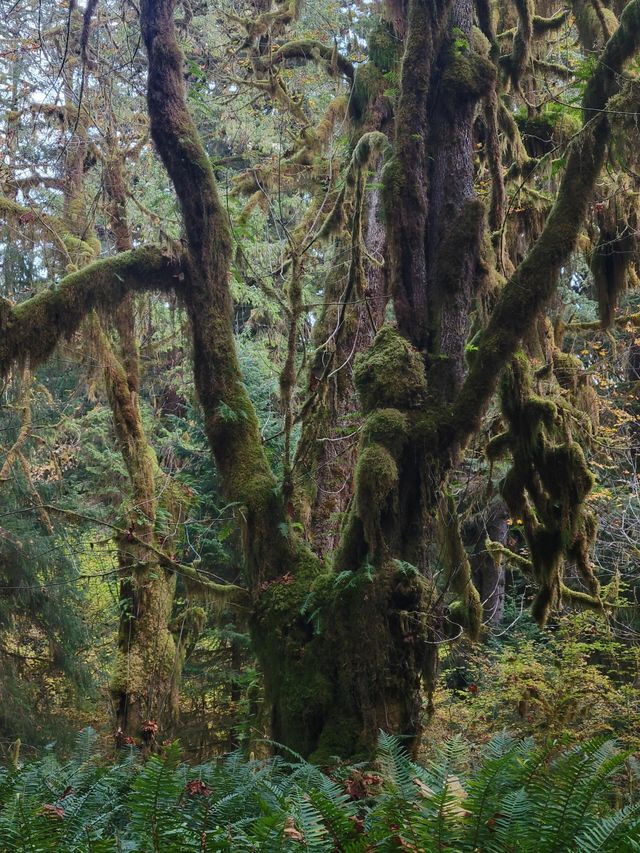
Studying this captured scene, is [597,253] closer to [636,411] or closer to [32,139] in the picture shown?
[32,139]

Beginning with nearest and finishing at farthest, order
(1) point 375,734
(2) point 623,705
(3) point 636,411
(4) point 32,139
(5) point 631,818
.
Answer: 1. (5) point 631,818
2. (1) point 375,734
3. (2) point 623,705
4. (4) point 32,139
5. (3) point 636,411

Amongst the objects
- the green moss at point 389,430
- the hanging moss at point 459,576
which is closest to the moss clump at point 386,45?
the green moss at point 389,430

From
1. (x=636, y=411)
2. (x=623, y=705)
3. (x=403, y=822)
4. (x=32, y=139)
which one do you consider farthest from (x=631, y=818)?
(x=636, y=411)

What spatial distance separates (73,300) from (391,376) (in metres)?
3.21

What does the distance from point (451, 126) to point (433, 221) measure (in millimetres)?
904

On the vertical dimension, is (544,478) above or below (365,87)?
below

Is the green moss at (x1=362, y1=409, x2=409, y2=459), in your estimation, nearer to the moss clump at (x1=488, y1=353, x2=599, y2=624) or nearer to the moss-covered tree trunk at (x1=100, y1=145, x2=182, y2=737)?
the moss clump at (x1=488, y1=353, x2=599, y2=624)

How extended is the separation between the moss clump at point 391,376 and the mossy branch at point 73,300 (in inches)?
92.4

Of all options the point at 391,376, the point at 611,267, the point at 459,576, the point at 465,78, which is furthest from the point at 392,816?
the point at 465,78

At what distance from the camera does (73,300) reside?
24.0 ft

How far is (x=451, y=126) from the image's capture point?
22.7ft

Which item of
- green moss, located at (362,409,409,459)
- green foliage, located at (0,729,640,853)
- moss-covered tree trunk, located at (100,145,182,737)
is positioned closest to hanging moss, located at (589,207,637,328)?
green moss, located at (362,409,409,459)

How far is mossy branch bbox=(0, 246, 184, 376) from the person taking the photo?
7059 mm

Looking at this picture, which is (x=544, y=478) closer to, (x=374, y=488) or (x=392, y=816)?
(x=374, y=488)
